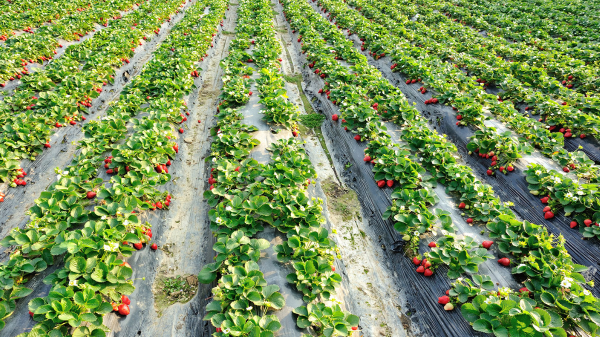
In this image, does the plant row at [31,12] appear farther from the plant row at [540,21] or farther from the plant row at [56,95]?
the plant row at [540,21]

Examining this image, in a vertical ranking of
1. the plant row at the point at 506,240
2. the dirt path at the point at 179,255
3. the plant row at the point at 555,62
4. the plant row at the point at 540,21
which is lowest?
the dirt path at the point at 179,255

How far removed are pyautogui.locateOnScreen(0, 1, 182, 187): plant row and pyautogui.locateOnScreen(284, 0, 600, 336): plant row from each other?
277 inches

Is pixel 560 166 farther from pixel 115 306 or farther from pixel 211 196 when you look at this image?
pixel 115 306

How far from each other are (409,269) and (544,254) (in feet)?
5.74

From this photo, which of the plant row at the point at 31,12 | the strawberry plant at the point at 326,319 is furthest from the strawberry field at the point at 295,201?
the plant row at the point at 31,12

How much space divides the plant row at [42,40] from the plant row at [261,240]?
7549mm

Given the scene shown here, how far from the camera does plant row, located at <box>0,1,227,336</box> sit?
3.07 metres

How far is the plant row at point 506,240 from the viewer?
3068 millimetres

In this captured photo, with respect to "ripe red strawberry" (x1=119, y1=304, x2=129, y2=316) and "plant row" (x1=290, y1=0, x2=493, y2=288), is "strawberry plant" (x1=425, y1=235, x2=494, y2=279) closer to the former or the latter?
"plant row" (x1=290, y1=0, x2=493, y2=288)

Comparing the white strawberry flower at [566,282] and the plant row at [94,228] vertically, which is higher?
the white strawberry flower at [566,282]

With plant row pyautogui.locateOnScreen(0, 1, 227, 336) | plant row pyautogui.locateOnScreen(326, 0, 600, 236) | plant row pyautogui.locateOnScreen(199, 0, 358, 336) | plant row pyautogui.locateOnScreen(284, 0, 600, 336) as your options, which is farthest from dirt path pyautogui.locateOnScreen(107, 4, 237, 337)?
plant row pyautogui.locateOnScreen(326, 0, 600, 236)

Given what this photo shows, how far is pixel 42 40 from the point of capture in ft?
33.6

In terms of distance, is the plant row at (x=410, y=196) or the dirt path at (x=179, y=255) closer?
the dirt path at (x=179, y=255)

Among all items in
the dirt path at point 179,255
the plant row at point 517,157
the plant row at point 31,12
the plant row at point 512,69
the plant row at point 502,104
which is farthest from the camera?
the plant row at point 31,12
